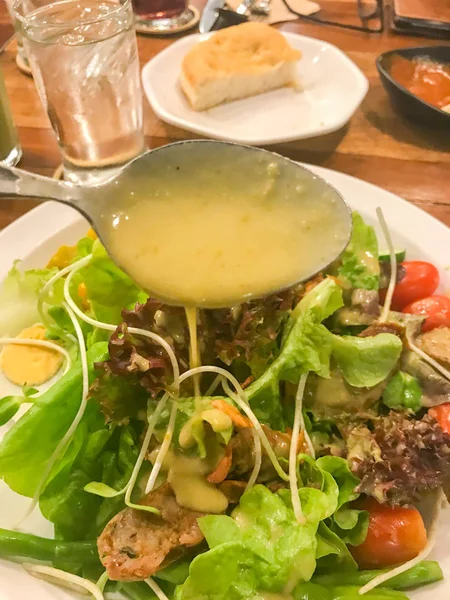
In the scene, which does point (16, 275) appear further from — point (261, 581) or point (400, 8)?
point (400, 8)

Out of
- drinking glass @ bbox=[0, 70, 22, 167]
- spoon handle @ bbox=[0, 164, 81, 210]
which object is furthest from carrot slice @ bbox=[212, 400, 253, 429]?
drinking glass @ bbox=[0, 70, 22, 167]

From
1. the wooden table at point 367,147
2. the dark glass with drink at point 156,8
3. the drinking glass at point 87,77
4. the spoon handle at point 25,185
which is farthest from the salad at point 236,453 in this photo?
the dark glass with drink at point 156,8

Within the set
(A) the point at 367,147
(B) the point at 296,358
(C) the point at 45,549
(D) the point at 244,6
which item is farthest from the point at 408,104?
(C) the point at 45,549

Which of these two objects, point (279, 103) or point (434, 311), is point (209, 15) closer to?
point (279, 103)

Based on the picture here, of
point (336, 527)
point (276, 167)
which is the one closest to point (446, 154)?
point (276, 167)

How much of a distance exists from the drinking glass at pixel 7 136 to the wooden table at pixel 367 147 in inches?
2.1

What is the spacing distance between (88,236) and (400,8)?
2.57 m

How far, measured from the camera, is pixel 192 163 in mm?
1492

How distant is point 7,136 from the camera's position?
2.40 metres

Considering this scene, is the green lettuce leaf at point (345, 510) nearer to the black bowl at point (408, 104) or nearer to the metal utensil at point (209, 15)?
the black bowl at point (408, 104)

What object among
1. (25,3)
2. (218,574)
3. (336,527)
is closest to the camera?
(218,574)

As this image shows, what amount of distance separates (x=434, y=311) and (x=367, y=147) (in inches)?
41.5

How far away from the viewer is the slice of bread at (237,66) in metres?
2.61

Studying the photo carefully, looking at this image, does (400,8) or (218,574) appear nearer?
(218,574)
